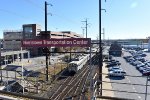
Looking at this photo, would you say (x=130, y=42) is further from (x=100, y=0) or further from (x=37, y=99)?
(x=37, y=99)

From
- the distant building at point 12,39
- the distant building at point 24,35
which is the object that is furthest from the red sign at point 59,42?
the distant building at point 12,39

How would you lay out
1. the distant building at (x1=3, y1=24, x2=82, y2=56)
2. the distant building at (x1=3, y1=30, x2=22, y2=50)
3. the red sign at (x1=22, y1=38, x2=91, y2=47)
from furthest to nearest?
the distant building at (x1=3, y1=30, x2=22, y2=50) < the distant building at (x1=3, y1=24, x2=82, y2=56) < the red sign at (x1=22, y1=38, x2=91, y2=47)

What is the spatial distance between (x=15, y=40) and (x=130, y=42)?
4447 inches

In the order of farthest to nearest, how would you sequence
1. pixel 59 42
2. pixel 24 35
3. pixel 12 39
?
pixel 12 39
pixel 24 35
pixel 59 42

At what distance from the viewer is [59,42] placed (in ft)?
32.1

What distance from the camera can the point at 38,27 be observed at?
305 ft

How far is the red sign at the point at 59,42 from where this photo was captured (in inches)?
351

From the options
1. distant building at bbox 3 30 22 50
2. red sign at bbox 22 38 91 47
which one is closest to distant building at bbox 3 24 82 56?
distant building at bbox 3 30 22 50

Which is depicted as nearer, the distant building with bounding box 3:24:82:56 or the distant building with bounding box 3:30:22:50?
the distant building with bounding box 3:24:82:56

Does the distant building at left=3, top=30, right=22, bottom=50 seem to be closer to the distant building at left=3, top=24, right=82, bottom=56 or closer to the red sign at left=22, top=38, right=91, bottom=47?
the distant building at left=3, top=24, right=82, bottom=56

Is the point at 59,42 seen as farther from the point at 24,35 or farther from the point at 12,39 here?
the point at 12,39

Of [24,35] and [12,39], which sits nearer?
[24,35]

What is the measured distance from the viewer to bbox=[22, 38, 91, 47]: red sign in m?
8.91

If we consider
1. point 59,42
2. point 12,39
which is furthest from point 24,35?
point 59,42
